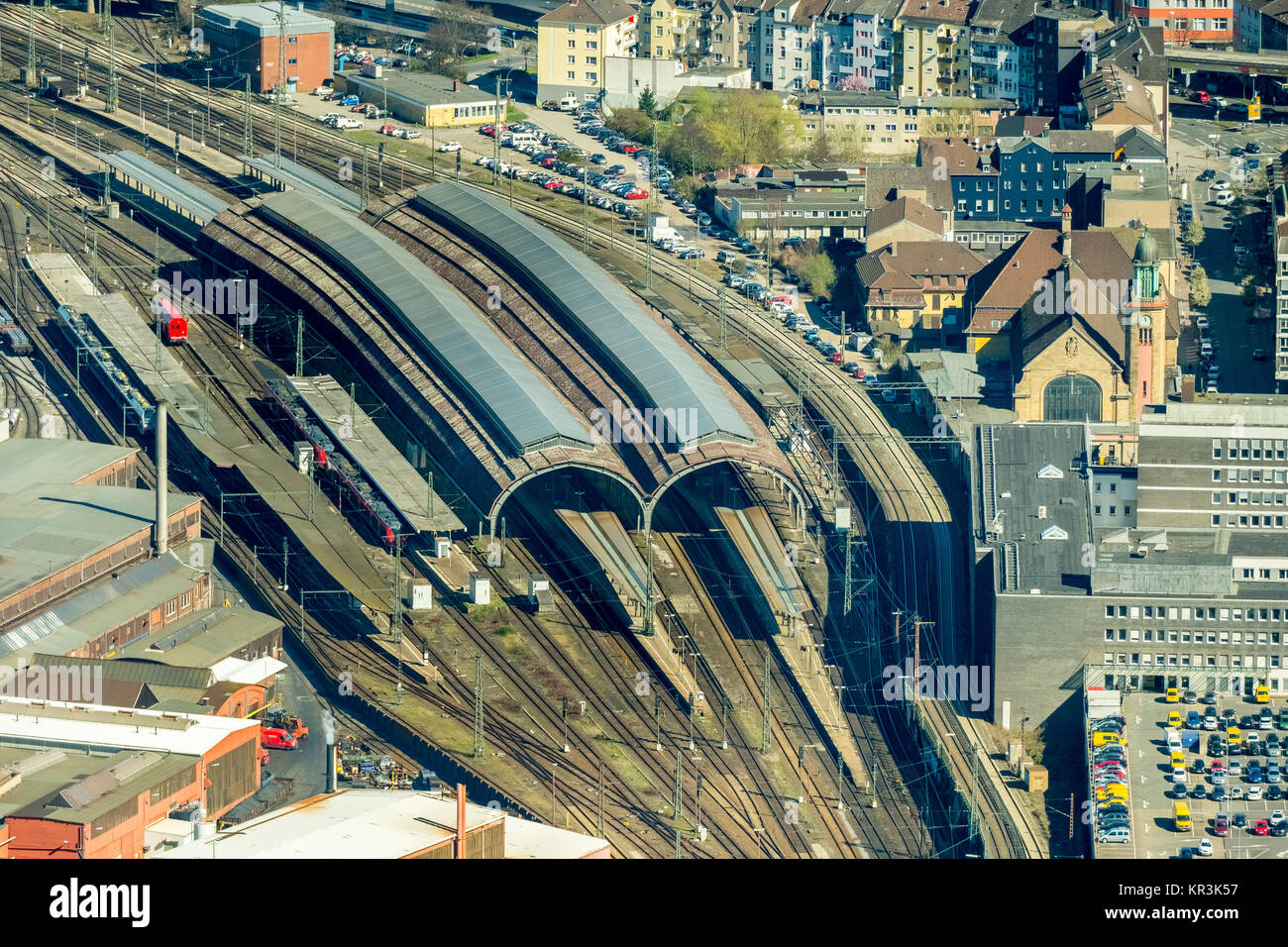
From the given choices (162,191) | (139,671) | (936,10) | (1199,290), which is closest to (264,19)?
(162,191)

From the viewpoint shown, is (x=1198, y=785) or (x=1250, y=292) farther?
(x=1250, y=292)

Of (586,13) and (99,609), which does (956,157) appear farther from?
(99,609)

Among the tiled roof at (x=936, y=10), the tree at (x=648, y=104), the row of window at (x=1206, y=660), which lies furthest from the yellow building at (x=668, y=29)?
the row of window at (x=1206, y=660)

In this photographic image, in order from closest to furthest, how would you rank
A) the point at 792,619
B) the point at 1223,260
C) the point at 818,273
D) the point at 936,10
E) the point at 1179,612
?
the point at 1179,612
the point at 792,619
the point at 818,273
the point at 1223,260
the point at 936,10

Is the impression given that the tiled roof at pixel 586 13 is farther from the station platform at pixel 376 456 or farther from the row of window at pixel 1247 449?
the row of window at pixel 1247 449

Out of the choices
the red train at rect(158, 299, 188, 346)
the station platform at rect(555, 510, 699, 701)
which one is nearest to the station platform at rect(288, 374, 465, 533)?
the station platform at rect(555, 510, 699, 701)

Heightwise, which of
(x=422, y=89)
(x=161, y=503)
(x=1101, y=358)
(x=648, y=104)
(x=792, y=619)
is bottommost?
(x=792, y=619)

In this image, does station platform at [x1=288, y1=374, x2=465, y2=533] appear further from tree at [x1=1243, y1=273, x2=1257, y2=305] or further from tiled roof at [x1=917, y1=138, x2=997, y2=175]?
tree at [x1=1243, y1=273, x2=1257, y2=305]
